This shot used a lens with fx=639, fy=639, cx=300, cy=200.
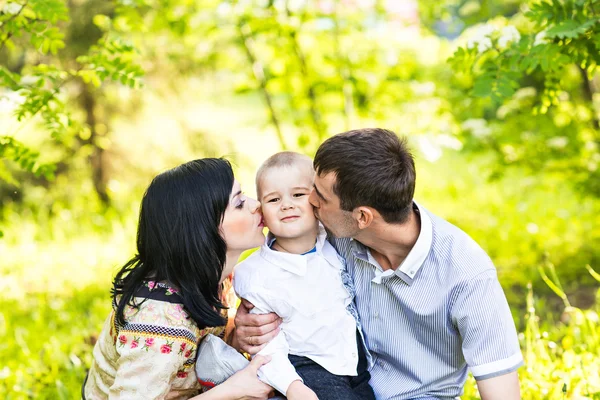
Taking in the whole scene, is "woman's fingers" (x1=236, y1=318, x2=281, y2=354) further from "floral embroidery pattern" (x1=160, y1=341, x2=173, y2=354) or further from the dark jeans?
"floral embroidery pattern" (x1=160, y1=341, x2=173, y2=354)

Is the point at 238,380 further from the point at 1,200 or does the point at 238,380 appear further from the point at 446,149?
the point at 446,149

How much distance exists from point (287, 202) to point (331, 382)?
0.67 m

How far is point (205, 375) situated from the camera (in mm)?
2256

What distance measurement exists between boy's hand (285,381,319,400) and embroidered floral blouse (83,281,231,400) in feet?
1.19

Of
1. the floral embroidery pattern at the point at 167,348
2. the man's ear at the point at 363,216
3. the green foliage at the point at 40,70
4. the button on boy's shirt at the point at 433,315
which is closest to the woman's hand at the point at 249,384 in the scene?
the floral embroidery pattern at the point at 167,348

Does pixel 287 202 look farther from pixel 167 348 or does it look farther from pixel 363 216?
pixel 167 348

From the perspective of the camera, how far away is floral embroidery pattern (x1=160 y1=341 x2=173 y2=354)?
206 centimetres

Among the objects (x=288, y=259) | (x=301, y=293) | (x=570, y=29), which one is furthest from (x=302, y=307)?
(x=570, y=29)

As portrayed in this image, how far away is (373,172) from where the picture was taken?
222 centimetres

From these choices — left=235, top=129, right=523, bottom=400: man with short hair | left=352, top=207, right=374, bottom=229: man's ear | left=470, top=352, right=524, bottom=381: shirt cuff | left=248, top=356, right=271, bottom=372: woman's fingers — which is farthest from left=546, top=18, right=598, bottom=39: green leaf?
left=248, top=356, right=271, bottom=372: woman's fingers

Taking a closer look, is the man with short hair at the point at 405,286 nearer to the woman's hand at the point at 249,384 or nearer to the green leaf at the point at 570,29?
the woman's hand at the point at 249,384

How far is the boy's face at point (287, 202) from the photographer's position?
2383 mm

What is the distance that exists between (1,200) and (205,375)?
18.7 feet

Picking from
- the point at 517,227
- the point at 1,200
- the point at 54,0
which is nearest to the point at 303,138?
the point at 517,227
